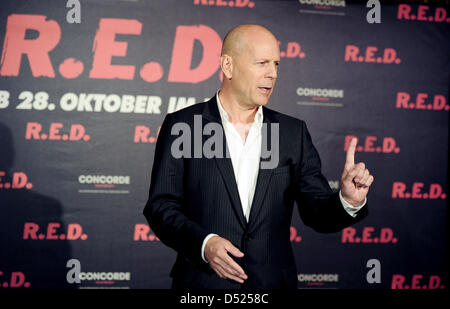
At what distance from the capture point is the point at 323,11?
Result: 4168mm

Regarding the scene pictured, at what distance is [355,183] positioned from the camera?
1.88m

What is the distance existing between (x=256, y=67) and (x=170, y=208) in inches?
29.1

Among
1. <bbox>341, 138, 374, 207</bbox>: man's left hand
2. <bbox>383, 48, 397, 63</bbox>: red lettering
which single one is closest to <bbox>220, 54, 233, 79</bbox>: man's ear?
<bbox>341, 138, 374, 207</bbox>: man's left hand

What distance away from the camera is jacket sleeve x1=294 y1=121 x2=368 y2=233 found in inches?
78.1

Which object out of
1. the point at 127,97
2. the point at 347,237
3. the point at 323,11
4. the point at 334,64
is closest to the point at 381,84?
the point at 334,64

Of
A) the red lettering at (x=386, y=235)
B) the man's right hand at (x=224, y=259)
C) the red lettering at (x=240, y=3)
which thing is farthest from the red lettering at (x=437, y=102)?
the man's right hand at (x=224, y=259)

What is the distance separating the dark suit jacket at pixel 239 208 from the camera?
1.99 meters

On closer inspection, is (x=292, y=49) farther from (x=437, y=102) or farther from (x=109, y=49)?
(x=109, y=49)

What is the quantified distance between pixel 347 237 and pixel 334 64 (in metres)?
1.53

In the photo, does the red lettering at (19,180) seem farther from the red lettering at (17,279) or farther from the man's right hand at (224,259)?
the man's right hand at (224,259)

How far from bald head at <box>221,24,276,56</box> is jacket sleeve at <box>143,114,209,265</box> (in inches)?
16.8

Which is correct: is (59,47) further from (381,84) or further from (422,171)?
(422,171)

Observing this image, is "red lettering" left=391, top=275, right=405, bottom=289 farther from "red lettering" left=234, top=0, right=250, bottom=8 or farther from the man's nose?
the man's nose
